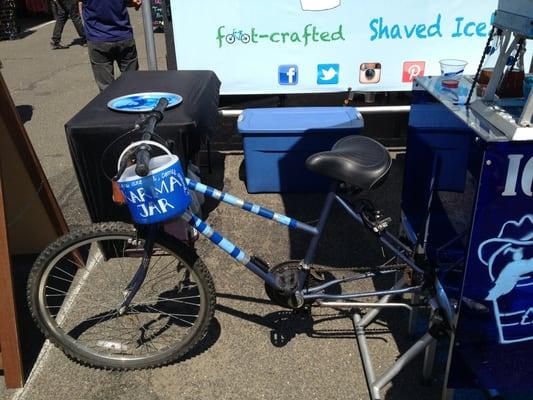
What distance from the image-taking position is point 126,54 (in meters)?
5.04

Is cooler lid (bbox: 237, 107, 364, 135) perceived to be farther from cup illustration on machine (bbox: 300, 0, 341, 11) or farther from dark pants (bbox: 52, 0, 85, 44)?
dark pants (bbox: 52, 0, 85, 44)

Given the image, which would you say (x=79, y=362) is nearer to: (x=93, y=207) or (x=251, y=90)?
(x=93, y=207)

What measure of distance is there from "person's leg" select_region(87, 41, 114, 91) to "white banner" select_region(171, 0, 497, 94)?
1092 mm

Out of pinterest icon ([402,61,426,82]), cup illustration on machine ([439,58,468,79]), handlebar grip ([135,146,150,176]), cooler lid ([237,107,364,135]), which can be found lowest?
cooler lid ([237,107,364,135])

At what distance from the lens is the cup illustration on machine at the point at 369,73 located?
14.1 feet

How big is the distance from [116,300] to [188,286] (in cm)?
46

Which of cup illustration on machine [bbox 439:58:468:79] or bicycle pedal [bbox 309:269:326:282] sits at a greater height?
cup illustration on machine [bbox 439:58:468:79]

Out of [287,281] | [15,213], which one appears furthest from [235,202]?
[15,213]

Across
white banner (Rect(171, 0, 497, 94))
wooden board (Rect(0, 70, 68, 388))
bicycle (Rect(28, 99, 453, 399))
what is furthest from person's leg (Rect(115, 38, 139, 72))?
bicycle (Rect(28, 99, 453, 399))

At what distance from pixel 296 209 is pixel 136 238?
6.19 ft

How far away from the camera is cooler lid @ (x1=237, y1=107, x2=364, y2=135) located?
394cm

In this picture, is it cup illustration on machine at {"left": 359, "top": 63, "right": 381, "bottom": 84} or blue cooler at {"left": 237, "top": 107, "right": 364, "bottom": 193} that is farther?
cup illustration on machine at {"left": 359, "top": 63, "right": 381, "bottom": 84}

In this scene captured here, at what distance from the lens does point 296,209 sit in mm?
3994

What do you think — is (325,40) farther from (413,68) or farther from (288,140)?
(288,140)
